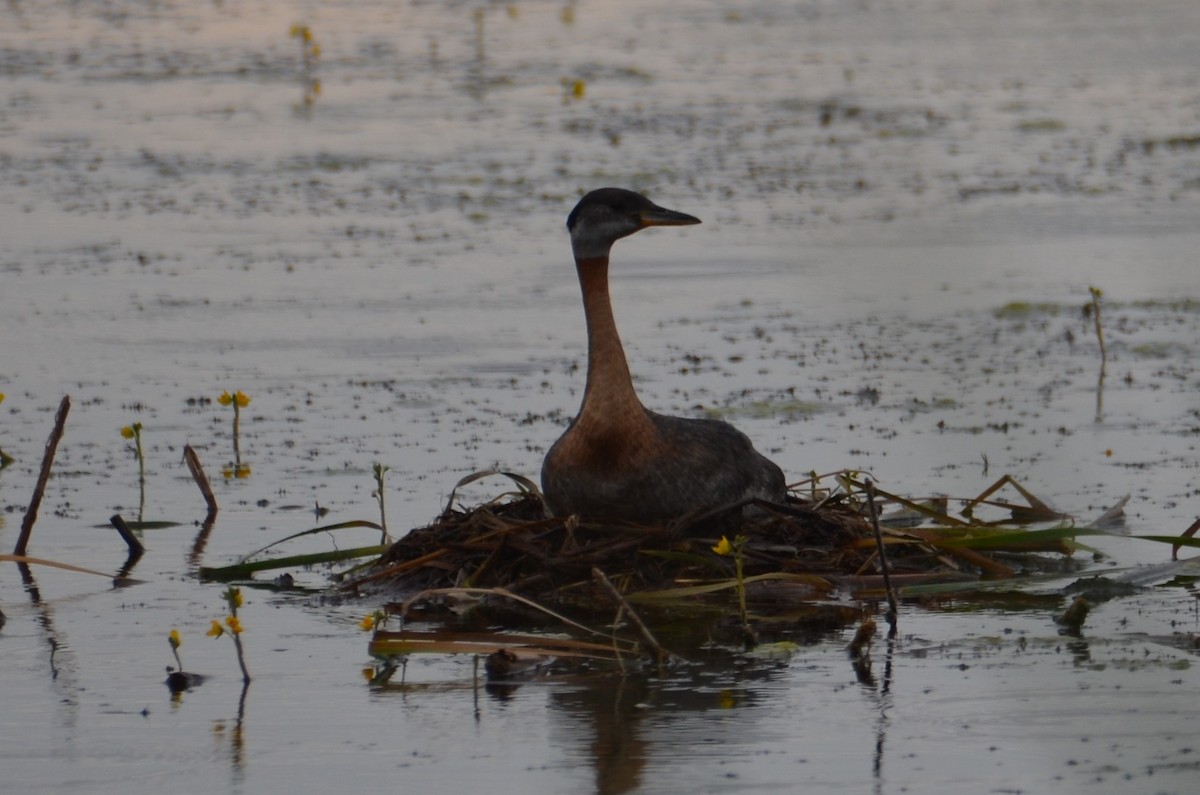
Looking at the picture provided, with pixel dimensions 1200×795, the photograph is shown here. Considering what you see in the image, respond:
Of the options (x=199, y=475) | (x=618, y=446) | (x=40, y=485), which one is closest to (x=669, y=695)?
(x=618, y=446)

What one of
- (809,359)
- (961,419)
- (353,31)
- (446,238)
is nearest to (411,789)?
(961,419)

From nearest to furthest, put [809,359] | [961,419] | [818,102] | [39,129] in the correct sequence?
[961,419], [809,359], [39,129], [818,102]

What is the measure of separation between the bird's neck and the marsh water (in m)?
0.84

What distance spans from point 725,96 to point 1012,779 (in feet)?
54.8

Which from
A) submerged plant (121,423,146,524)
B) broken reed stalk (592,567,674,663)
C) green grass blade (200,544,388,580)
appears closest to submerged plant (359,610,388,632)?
green grass blade (200,544,388,580)

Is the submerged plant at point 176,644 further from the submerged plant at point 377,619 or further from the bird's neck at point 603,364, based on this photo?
the bird's neck at point 603,364

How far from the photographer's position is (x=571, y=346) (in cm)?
1145

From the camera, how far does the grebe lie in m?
7.20

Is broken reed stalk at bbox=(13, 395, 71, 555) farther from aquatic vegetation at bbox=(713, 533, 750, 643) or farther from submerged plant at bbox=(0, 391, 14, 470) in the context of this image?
aquatic vegetation at bbox=(713, 533, 750, 643)

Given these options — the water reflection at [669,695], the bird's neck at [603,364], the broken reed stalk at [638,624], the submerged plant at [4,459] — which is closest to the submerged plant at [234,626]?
the water reflection at [669,695]

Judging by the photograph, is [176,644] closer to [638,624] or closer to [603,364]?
[638,624]

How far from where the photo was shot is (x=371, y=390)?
10.6 metres

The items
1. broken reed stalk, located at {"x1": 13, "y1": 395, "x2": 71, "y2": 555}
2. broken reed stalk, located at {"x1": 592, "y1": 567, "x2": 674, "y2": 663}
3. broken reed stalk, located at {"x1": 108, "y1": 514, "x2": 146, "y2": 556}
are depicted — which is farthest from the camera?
broken reed stalk, located at {"x1": 108, "y1": 514, "x2": 146, "y2": 556}

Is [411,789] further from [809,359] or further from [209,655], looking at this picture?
[809,359]
